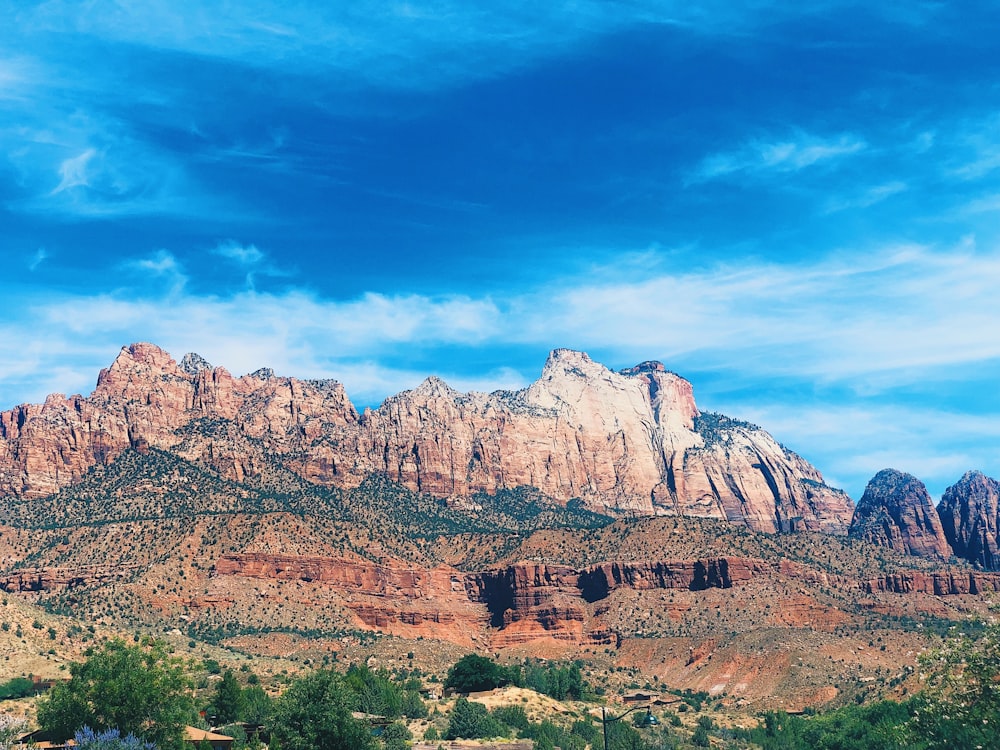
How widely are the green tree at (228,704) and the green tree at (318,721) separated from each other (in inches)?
551

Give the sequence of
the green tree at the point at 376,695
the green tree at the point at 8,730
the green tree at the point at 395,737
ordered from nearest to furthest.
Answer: the green tree at the point at 8,730
the green tree at the point at 395,737
the green tree at the point at 376,695

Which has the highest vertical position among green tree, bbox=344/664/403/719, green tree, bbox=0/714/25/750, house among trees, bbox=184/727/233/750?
green tree, bbox=344/664/403/719

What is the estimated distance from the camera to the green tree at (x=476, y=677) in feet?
398

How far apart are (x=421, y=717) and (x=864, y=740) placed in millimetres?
35235

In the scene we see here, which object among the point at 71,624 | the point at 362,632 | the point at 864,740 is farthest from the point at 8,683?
the point at 362,632

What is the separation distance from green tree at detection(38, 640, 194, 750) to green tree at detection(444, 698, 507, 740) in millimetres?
31440

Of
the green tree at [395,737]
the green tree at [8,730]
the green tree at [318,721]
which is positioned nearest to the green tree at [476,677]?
the green tree at [395,737]

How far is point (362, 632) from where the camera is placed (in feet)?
545

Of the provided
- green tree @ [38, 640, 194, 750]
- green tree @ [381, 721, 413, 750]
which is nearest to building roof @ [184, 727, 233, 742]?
green tree @ [38, 640, 194, 750]

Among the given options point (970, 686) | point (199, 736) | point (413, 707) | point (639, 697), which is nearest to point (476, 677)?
point (413, 707)

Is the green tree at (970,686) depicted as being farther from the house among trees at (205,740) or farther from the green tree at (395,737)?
the house among trees at (205,740)

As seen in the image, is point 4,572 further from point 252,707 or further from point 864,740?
point 864,740

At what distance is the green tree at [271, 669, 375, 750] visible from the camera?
2721 inches

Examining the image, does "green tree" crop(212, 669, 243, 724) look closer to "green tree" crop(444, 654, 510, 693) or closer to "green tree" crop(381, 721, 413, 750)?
"green tree" crop(381, 721, 413, 750)
